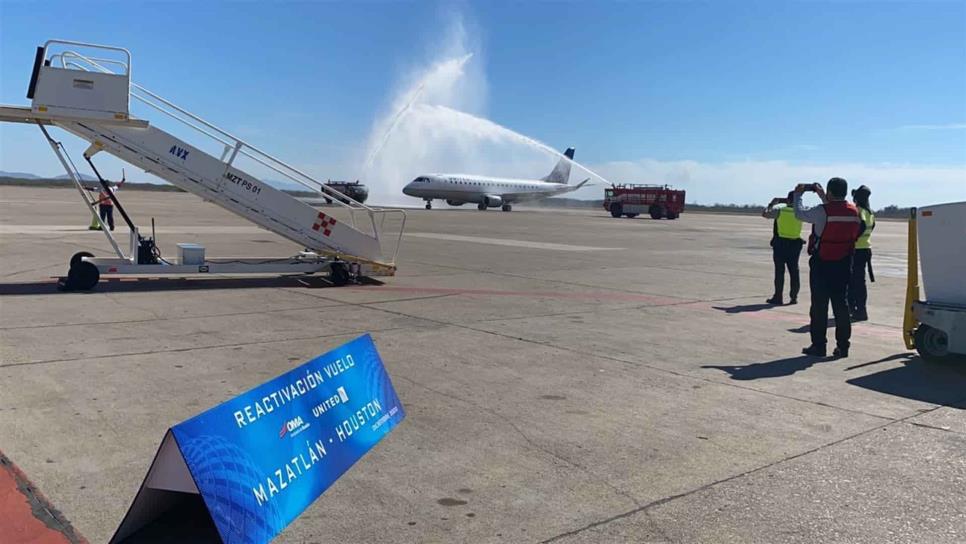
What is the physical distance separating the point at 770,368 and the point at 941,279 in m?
2.02

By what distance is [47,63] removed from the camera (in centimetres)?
1065

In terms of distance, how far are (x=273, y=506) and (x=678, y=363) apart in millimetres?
4977

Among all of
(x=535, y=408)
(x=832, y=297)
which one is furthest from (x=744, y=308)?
(x=535, y=408)

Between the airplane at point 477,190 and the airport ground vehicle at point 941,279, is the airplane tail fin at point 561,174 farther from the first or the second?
the airport ground vehicle at point 941,279

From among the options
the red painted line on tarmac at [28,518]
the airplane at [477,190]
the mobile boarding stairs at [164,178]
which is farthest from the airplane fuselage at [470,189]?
the red painted line on tarmac at [28,518]

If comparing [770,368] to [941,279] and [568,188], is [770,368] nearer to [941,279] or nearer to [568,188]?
[941,279]

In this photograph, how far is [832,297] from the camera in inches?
327

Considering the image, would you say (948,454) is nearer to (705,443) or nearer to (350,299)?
(705,443)

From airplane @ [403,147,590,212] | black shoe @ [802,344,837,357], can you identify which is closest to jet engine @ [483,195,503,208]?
airplane @ [403,147,590,212]

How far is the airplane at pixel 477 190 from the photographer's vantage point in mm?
63188

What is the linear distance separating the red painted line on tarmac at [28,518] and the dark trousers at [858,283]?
1065 centimetres

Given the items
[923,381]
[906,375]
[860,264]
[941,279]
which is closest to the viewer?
[923,381]

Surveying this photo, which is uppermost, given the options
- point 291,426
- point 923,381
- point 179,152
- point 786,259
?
point 179,152

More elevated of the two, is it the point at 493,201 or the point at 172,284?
the point at 493,201
